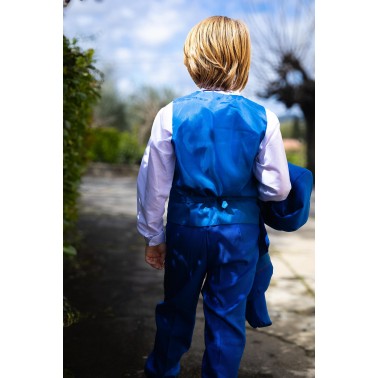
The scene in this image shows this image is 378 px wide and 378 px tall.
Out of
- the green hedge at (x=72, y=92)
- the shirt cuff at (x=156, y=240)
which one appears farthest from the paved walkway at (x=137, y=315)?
the shirt cuff at (x=156, y=240)

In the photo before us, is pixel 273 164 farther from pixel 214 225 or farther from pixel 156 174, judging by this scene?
pixel 156 174

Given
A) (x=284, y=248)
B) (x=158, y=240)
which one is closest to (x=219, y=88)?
(x=158, y=240)

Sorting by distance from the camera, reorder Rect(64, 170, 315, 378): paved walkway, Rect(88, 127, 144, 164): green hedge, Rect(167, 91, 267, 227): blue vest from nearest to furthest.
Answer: Rect(167, 91, 267, 227): blue vest, Rect(64, 170, 315, 378): paved walkway, Rect(88, 127, 144, 164): green hedge

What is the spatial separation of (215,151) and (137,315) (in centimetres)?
207

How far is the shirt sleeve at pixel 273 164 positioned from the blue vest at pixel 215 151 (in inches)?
1.1

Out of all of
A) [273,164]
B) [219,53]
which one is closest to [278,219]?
[273,164]

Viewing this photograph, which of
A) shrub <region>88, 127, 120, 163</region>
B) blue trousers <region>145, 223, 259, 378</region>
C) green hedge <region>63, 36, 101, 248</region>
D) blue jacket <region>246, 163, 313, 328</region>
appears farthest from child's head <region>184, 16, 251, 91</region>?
shrub <region>88, 127, 120, 163</region>

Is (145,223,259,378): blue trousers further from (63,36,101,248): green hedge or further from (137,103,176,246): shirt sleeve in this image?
(63,36,101,248): green hedge

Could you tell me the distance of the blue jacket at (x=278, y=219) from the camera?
251cm

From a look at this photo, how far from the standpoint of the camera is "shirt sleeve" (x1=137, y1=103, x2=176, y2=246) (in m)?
2.41

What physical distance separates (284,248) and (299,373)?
3704 mm

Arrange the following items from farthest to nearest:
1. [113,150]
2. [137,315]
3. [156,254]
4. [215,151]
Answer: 1. [113,150]
2. [137,315]
3. [156,254]
4. [215,151]

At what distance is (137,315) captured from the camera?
4117 millimetres
